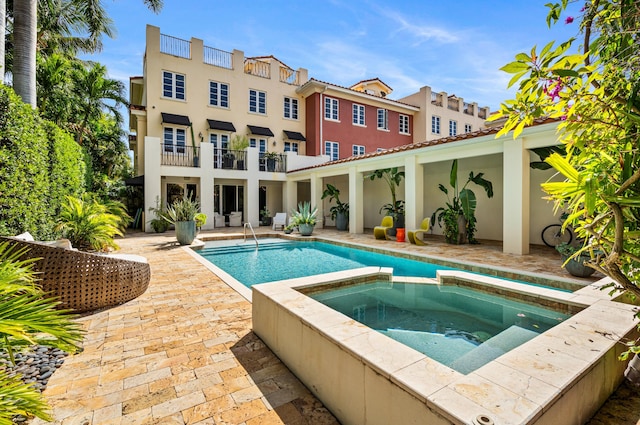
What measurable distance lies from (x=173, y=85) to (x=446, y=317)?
19898 mm

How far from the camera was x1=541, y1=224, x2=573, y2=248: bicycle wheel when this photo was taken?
1019cm

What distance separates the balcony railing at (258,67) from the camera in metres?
21.4

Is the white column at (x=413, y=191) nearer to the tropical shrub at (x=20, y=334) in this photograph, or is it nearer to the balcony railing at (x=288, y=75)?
the tropical shrub at (x=20, y=334)

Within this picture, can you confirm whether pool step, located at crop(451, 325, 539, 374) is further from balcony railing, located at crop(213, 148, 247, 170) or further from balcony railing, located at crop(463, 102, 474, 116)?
balcony railing, located at crop(463, 102, 474, 116)

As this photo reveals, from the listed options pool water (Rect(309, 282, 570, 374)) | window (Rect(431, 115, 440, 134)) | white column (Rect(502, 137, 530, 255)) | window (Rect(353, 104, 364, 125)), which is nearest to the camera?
pool water (Rect(309, 282, 570, 374))

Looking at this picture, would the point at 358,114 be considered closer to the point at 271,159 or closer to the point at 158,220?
the point at 271,159

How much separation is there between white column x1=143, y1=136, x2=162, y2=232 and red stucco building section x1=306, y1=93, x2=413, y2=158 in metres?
10.4

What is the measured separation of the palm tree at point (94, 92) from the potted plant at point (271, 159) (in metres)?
10.5

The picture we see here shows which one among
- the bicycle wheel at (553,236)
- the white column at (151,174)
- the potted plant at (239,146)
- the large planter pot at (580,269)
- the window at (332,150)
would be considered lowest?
the large planter pot at (580,269)

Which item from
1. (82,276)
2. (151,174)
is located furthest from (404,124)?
(82,276)

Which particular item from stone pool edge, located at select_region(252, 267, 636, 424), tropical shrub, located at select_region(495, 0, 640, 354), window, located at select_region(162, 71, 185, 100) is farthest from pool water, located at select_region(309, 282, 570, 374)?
window, located at select_region(162, 71, 185, 100)

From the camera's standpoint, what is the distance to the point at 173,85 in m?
18.3

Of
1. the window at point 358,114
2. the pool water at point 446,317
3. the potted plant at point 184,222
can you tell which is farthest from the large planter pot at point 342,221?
the pool water at point 446,317

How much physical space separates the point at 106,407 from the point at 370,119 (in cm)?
2421
